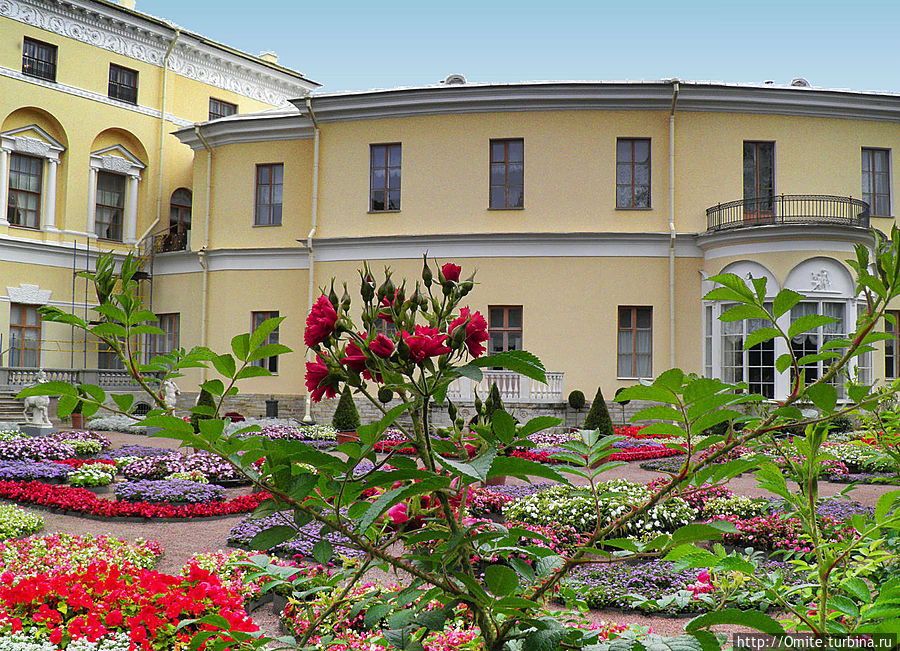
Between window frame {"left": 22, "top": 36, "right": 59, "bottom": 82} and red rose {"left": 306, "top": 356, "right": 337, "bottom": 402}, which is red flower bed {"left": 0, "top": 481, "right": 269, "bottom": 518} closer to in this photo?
red rose {"left": 306, "top": 356, "right": 337, "bottom": 402}

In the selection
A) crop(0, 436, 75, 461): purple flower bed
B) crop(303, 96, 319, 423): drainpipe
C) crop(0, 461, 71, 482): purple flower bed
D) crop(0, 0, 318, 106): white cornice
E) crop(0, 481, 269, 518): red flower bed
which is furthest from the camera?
crop(0, 0, 318, 106): white cornice

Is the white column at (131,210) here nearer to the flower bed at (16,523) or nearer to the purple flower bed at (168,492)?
the purple flower bed at (168,492)

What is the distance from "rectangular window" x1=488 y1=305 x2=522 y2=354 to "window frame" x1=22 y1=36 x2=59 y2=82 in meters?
16.1

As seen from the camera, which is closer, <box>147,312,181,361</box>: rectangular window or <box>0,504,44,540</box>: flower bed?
<box>0,504,44,540</box>: flower bed

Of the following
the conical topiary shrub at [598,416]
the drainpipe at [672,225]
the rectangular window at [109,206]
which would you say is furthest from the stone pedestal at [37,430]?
the drainpipe at [672,225]

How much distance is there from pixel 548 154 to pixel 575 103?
1.49 m

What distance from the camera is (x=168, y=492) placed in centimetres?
980

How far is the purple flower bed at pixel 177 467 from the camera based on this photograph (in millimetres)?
11641

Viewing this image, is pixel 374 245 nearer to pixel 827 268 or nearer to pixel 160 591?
pixel 827 268

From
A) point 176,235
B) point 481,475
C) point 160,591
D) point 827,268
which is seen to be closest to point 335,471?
point 481,475

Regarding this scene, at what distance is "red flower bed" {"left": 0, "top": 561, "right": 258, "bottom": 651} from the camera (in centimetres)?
399

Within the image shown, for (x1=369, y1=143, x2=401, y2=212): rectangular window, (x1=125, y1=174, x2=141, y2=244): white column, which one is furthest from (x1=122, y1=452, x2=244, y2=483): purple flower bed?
(x1=125, y1=174, x2=141, y2=244): white column

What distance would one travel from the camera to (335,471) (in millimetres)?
1675

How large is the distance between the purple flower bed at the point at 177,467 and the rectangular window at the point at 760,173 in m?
14.8
